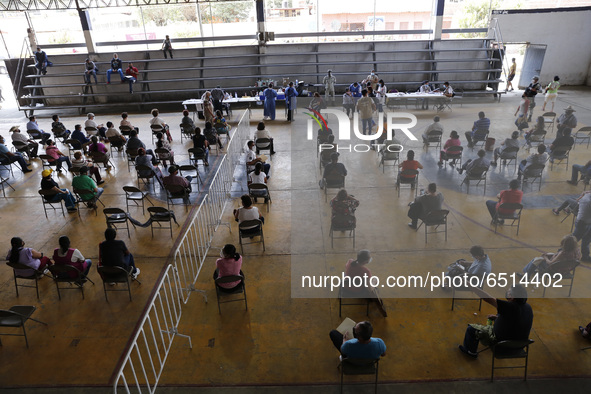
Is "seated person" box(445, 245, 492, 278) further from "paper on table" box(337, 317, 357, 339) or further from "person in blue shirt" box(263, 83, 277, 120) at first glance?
"person in blue shirt" box(263, 83, 277, 120)

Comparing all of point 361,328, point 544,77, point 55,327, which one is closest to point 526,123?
point 544,77

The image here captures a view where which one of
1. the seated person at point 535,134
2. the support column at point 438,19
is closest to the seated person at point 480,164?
the seated person at point 535,134

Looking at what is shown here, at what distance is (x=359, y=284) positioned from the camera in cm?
571

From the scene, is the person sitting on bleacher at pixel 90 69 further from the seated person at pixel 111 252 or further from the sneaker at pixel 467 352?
the sneaker at pixel 467 352

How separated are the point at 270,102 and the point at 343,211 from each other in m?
10.3

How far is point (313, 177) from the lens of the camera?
10.8 meters

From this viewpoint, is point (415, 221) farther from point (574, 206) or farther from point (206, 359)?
point (206, 359)

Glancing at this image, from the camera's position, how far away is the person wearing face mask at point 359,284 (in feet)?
18.6

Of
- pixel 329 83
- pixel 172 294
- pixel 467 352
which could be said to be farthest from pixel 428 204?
pixel 329 83

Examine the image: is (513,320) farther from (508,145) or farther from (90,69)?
(90,69)

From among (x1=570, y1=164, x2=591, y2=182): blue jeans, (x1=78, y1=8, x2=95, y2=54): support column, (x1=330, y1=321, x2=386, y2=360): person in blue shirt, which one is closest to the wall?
(x1=570, y1=164, x2=591, y2=182): blue jeans

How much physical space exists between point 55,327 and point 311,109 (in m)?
12.9

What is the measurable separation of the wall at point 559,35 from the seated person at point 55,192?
22.3 metres

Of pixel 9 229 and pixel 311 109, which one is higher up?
pixel 311 109
